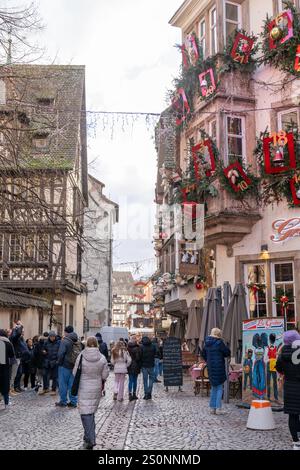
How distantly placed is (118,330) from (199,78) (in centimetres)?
2092

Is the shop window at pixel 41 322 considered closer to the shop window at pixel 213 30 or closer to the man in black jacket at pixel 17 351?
the man in black jacket at pixel 17 351

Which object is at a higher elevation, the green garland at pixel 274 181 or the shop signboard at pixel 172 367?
the green garland at pixel 274 181

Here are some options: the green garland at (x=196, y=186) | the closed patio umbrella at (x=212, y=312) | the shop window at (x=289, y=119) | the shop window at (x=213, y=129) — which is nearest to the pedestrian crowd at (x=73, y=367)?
the closed patio umbrella at (x=212, y=312)

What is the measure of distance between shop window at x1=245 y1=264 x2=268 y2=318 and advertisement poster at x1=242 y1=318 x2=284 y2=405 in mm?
4633

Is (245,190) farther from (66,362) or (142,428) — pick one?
(142,428)

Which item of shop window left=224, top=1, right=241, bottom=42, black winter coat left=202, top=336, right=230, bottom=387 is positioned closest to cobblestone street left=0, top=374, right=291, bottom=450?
black winter coat left=202, top=336, right=230, bottom=387

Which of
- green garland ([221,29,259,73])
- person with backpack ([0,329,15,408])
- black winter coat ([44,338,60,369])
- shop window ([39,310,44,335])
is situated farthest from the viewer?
shop window ([39,310,44,335])

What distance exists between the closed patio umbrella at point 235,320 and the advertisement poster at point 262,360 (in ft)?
3.06

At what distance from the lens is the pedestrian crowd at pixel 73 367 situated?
28.9ft

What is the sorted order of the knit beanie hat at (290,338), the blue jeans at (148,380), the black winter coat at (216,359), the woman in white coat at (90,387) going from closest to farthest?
the woman in white coat at (90,387) → the knit beanie hat at (290,338) → the black winter coat at (216,359) → the blue jeans at (148,380)

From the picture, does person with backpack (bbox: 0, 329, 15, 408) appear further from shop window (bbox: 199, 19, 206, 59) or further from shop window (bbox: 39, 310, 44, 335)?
shop window (bbox: 39, 310, 44, 335)

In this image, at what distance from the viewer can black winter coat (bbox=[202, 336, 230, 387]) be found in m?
12.0

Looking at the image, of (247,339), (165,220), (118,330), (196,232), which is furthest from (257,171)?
(118,330)

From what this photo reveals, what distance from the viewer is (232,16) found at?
19.8m
